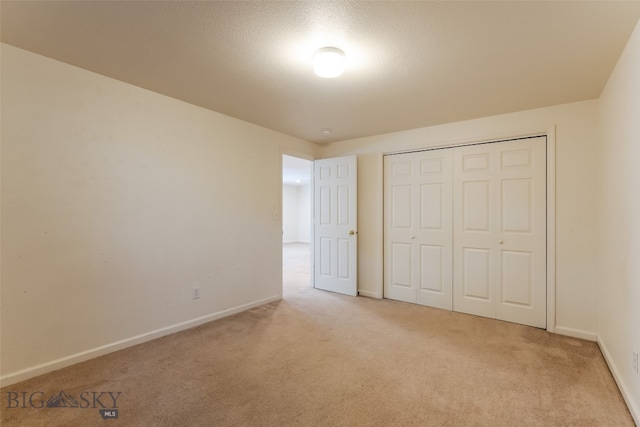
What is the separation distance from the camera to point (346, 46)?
6.64 feet

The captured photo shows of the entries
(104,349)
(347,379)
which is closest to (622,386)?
(347,379)

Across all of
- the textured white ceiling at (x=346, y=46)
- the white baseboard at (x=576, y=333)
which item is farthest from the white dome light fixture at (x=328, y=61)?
the white baseboard at (x=576, y=333)

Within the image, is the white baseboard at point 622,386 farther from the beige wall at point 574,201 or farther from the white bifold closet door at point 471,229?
the white bifold closet door at point 471,229

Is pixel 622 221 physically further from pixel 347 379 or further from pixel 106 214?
pixel 106 214

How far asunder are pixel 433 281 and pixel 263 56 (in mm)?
3201

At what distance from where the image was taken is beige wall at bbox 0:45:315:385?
2117 mm

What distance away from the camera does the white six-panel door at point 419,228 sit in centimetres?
376

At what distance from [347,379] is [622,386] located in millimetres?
1814

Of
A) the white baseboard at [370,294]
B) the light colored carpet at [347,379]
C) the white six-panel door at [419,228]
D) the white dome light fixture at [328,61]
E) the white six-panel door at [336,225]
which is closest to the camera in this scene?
the light colored carpet at [347,379]

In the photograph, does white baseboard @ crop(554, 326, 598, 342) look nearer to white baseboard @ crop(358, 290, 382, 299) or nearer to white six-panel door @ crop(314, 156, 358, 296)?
white baseboard @ crop(358, 290, 382, 299)

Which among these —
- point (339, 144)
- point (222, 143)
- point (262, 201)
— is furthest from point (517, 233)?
point (222, 143)

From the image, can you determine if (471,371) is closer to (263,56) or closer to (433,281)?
(433,281)

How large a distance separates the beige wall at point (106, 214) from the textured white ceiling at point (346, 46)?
0.86 ft

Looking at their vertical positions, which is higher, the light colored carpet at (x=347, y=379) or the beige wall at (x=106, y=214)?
the beige wall at (x=106, y=214)
